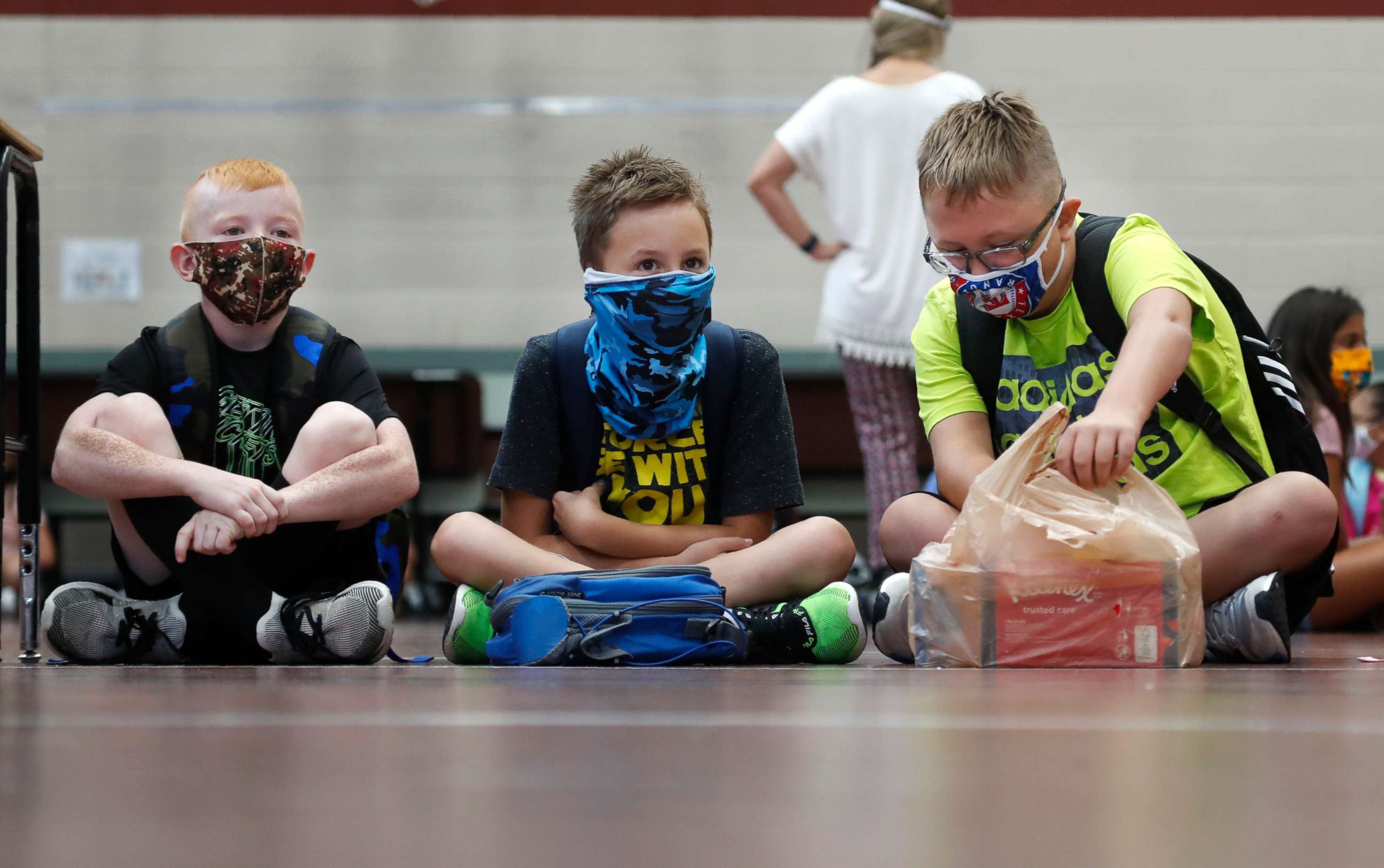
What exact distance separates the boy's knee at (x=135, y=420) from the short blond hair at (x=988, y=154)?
1108mm

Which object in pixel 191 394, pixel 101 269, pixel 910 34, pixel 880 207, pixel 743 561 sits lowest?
pixel 743 561

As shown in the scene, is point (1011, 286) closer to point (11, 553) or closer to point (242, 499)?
point (242, 499)

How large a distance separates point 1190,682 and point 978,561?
36 cm

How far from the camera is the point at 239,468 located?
7.16 ft

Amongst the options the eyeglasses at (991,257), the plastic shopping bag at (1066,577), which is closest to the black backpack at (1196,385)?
the eyeglasses at (991,257)

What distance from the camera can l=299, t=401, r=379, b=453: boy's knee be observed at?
2.08 meters

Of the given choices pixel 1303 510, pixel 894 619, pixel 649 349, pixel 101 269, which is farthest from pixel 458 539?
pixel 101 269

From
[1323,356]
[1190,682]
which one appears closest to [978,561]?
[1190,682]

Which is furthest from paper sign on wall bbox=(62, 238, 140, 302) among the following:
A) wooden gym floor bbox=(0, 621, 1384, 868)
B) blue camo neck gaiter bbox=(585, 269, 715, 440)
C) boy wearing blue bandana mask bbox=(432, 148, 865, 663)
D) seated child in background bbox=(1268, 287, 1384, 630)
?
wooden gym floor bbox=(0, 621, 1384, 868)

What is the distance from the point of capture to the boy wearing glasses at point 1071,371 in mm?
1984

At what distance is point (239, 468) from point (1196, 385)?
138cm

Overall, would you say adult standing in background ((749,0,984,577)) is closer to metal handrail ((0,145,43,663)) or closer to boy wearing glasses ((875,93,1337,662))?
boy wearing glasses ((875,93,1337,662))

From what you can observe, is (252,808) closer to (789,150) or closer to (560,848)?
(560,848)

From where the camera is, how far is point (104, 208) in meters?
5.88
